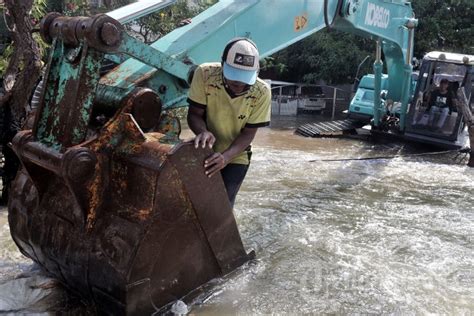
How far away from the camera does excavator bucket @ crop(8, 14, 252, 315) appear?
2.68 metres

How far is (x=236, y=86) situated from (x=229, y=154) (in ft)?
1.38

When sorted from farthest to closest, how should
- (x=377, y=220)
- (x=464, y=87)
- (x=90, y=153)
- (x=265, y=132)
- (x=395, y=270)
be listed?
(x=265, y=132)
(x=464, y=87)
(x=377, y=220)
(x=395, y=270)
(x=90, y=153)

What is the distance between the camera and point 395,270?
3900mm

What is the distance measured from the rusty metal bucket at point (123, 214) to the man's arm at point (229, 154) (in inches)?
2.1

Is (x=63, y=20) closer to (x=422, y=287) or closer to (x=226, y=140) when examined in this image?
(x=226, y=140)

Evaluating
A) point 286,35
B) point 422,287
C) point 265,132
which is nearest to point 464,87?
point 265,132

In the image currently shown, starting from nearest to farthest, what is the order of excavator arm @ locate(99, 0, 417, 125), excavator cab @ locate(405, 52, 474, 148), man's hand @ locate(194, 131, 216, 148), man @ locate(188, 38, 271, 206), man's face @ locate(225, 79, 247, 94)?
1. man's hand @ locate(194, 131, 216, 148)
2. man's face @ locate(225, 79, 247, 94)
3. man @ locate(188, 38, 271, 206)
4. excavator arm @ locate(99, 0, 417, 125)
5. excavator cab @ locate(405, 52, 474, 148)

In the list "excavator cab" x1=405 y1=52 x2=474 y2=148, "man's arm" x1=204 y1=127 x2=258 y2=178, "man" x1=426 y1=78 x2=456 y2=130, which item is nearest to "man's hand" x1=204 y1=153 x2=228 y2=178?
"man's arm" x1=204 y1=127 x2=258 y2=178

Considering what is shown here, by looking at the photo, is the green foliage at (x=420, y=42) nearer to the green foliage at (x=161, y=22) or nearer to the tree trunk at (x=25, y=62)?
the green foliage at (x=161, y=22)

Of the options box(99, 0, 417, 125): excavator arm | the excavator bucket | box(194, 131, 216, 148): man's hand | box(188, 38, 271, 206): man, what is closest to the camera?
the excavator bucket

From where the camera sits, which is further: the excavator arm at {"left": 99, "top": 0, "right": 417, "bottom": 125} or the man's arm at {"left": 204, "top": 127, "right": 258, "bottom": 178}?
the excavator arm at {"left": 99, "top": 0, "right": 417, "bottom": 125}

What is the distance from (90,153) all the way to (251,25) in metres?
1.98

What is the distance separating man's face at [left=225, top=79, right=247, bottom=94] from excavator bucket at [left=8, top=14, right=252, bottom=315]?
0.44 m

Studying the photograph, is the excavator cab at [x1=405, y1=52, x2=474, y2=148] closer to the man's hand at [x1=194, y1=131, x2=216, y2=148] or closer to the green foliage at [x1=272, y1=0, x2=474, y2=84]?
the green foliage at [x1=272, y1=0, x2=474, y2=84]
